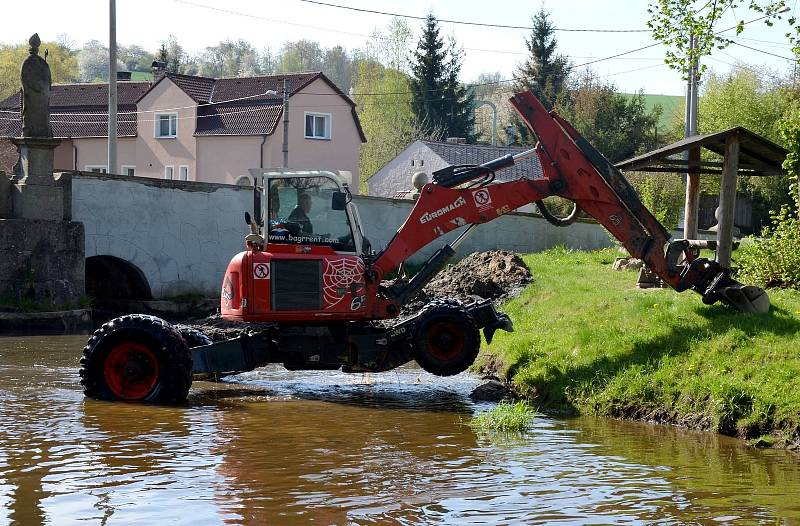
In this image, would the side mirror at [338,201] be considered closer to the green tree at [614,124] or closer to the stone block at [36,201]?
the stone block at [36,201]

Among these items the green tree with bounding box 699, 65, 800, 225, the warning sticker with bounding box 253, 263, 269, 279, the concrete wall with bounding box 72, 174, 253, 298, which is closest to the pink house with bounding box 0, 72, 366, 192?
the green tree with bounding box 699, 65, 800, 225

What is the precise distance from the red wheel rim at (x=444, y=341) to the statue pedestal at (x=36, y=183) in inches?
555

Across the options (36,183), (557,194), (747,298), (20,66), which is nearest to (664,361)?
(747,298)

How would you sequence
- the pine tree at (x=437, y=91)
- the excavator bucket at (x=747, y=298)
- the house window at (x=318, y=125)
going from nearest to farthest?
the excavator bucket at (x=747, y=298)
the house window at (x=318, y=125)
the pine tree at (x=437, y=91)

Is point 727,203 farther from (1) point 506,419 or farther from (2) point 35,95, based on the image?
(2) point 35,95

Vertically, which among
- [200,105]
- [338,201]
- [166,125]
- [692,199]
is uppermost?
[200,105]

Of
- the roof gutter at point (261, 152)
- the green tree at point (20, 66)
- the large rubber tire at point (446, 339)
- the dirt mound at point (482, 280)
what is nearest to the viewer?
the large rubber tire at point (446, 339)

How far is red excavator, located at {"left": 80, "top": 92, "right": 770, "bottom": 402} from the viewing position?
46.9 feet

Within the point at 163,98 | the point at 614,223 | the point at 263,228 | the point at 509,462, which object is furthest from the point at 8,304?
the point at 163,98

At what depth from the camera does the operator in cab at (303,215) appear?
571 inches

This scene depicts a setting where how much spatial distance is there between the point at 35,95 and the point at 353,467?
1854cm

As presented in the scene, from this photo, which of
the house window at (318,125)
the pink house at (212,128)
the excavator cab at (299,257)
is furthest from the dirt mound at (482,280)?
the house window at (318,125)

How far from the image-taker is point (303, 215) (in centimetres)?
1454

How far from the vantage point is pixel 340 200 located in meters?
14.5
